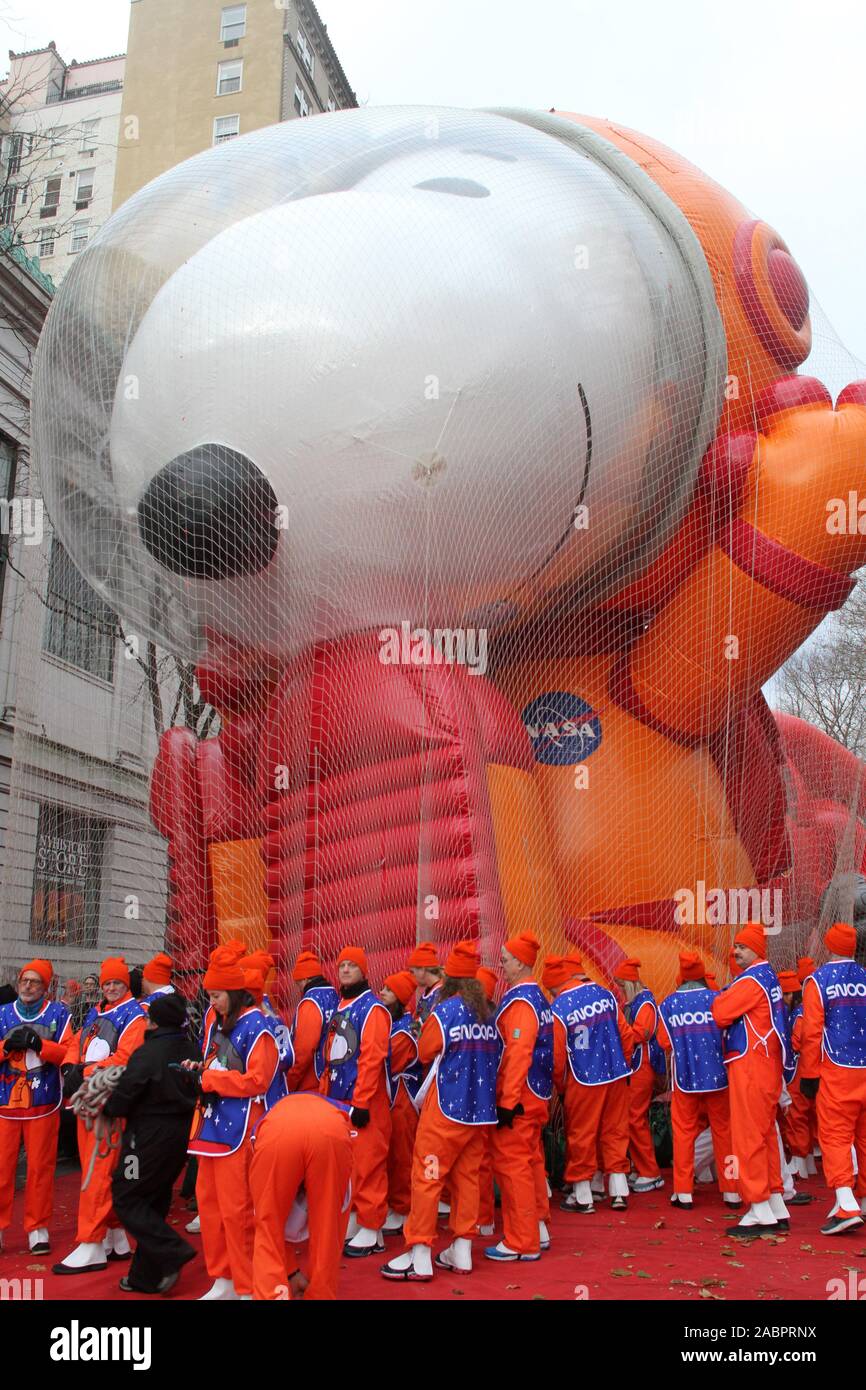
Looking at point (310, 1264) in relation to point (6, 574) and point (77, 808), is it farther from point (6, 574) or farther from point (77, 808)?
point (6, 574)

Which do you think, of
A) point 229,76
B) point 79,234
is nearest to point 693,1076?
point 229,76

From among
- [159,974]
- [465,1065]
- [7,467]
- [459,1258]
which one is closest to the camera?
[459,1258]

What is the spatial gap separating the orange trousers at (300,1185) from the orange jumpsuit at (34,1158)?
251 cm

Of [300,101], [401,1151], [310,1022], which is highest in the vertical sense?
[300,101]

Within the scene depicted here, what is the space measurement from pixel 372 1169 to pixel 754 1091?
2043mm

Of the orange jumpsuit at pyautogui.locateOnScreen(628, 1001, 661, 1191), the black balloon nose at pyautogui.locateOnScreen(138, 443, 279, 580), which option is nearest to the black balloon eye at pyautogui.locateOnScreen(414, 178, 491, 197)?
the black balloon nose at pyautogui.locateOnScreen(138, 443, 279, 580)

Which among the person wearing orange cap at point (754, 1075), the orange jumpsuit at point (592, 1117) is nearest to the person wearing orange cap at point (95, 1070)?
the orange jumpsuit at point (592, 1117)

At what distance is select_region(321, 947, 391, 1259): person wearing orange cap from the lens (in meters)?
6.02

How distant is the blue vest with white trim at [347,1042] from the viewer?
20.1 feet

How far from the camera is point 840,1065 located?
6477 mm

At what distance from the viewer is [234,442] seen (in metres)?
6.66

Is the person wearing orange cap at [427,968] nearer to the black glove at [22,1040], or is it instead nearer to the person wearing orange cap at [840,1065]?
the black glove at [22,1040]

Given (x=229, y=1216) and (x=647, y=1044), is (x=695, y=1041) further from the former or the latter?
(x=229, y=1216)

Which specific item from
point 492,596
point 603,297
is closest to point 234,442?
point 492,596
